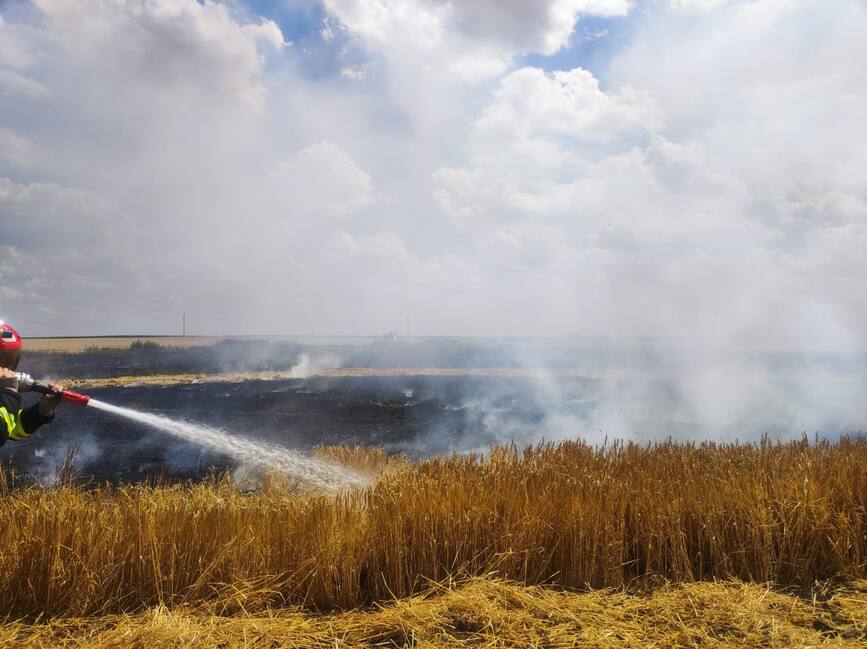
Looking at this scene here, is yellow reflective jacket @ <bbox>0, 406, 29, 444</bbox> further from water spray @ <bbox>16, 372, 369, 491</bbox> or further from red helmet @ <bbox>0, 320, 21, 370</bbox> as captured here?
water spray @ <bbox>16, 372, 369, 491</bbox>

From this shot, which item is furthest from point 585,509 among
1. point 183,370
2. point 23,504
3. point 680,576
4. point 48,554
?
point 183,370

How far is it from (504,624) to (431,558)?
37.6 inches

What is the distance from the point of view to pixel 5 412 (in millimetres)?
4105

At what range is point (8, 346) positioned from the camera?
4.30m

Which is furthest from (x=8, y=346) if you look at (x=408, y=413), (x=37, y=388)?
(x=408, y=413)

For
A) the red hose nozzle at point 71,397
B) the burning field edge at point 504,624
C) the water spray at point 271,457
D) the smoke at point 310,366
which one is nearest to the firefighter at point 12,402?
the red hose nozzle at point 71,397

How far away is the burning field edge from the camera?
3.54 m

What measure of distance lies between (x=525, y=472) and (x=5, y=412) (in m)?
4.88

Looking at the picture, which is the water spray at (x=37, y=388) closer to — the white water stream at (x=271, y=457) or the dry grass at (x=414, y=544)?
the dry grass at (x=414, y=544)

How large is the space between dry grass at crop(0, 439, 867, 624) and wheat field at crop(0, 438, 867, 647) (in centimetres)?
1

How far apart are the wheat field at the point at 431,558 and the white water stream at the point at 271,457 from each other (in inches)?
214

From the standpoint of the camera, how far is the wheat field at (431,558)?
392cm

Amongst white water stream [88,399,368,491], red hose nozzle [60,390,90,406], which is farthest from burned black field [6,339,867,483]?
red hose nozzle [60,390,90,406]

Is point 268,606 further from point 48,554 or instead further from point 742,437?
point 742,437
